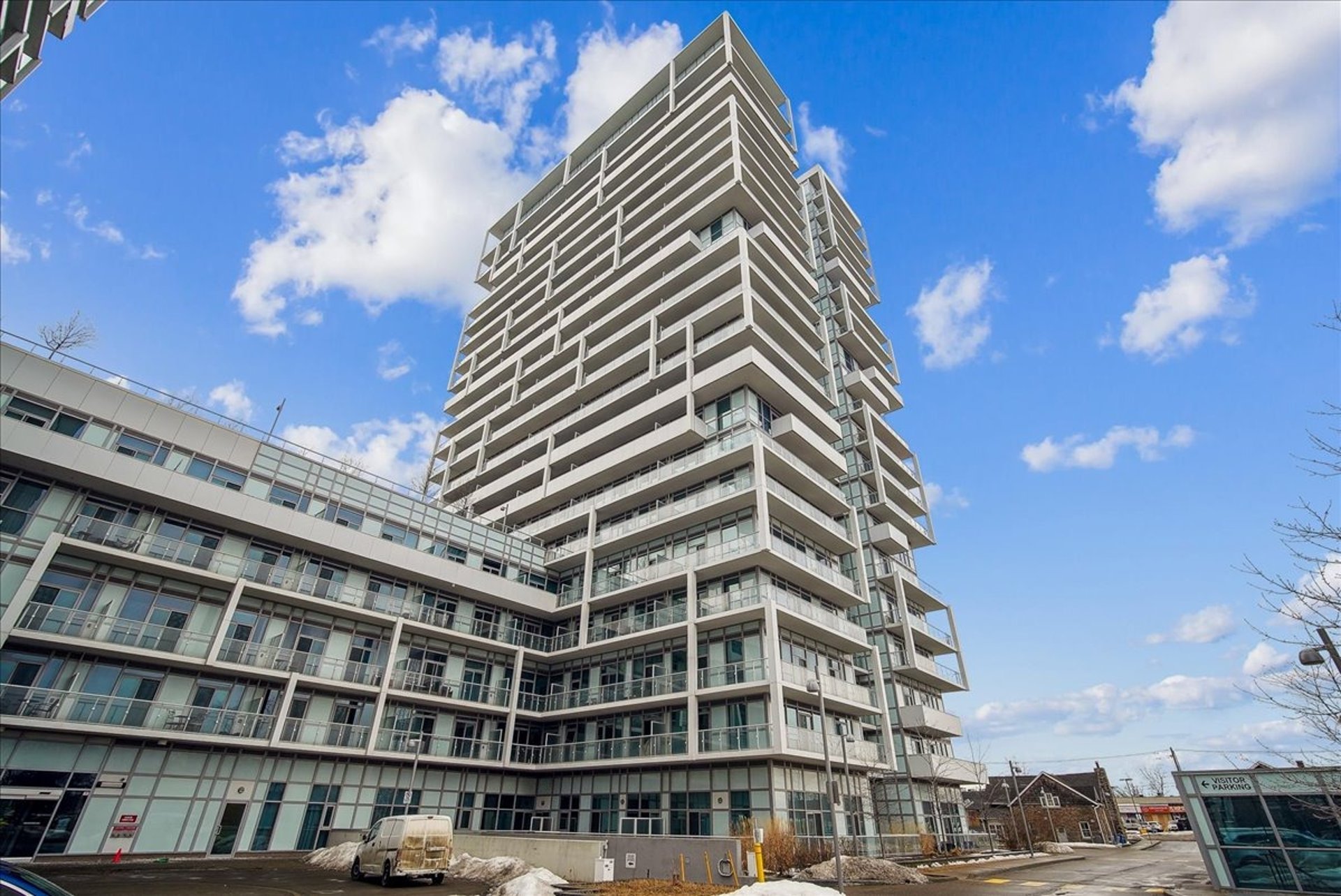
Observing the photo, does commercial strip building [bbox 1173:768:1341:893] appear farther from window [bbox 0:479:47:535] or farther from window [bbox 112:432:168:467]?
window [bbox 0:479:47:535]

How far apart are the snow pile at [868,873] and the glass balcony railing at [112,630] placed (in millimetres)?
27344

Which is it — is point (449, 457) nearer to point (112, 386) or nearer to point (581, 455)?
point (581, 455)

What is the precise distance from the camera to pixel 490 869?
22.3 m

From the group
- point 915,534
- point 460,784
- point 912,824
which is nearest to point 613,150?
point 915,534

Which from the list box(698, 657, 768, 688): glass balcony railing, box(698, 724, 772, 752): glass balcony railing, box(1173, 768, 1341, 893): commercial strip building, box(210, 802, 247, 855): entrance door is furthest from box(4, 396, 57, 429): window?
box(1173, 768, 1341, 893): commercial strip building

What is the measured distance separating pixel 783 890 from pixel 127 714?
90.1ft

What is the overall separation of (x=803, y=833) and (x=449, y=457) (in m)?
43.2

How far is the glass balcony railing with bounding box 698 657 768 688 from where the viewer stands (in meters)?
29.3

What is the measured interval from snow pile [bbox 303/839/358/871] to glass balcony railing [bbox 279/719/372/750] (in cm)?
459

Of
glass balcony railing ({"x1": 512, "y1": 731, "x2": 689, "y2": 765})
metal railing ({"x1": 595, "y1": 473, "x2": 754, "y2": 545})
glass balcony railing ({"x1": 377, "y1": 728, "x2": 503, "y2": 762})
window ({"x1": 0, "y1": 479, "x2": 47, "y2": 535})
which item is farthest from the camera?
metal railing ({"x1": 595, "y1": 473, "x2": 754, "y2": 545})

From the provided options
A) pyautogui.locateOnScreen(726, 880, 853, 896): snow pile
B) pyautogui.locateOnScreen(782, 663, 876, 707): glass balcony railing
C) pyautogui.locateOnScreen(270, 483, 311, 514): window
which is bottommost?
pyautogui.locateOnScreen(726, 880, 853, 896): snow pile

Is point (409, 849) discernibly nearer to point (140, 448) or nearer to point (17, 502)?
point (17, 502)

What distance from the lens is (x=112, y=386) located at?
93.3ft

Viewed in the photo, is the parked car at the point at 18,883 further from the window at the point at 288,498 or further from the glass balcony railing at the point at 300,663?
the window at the point at 288,498
